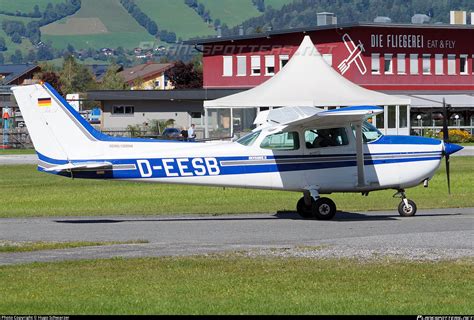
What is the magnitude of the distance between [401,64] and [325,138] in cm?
5443

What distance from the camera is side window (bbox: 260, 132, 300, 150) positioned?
2133 cm

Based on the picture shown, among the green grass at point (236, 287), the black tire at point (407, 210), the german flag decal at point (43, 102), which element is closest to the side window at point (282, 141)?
the black tire at point (407, 210)

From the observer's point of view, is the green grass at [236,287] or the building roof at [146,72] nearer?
the green grass at [236,287]

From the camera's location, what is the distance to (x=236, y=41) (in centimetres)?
7762

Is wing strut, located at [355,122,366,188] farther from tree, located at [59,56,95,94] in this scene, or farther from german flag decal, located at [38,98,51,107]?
tree, located at [59,56,95,94]

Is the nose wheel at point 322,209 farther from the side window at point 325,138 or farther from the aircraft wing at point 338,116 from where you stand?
the aircraft wing at point 338,116

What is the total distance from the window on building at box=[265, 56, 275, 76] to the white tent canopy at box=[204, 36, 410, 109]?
100 feet

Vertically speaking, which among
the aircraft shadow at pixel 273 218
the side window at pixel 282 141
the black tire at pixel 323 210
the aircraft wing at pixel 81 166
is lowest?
the aircraft shadow at pixel 273 218

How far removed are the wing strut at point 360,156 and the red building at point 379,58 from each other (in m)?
49.4

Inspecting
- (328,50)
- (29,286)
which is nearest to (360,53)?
(328,50)

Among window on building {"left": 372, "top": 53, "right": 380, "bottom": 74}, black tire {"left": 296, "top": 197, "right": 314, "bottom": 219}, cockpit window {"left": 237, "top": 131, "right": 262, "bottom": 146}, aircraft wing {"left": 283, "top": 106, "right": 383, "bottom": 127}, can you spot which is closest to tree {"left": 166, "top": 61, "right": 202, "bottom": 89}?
window on building {"left": 372, "top": 53, "right": 380, "bottom": 74}

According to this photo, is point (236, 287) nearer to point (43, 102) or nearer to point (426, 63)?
point (43, 102)

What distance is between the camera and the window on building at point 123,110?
84.7 m

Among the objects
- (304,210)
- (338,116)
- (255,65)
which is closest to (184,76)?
(255,65)
